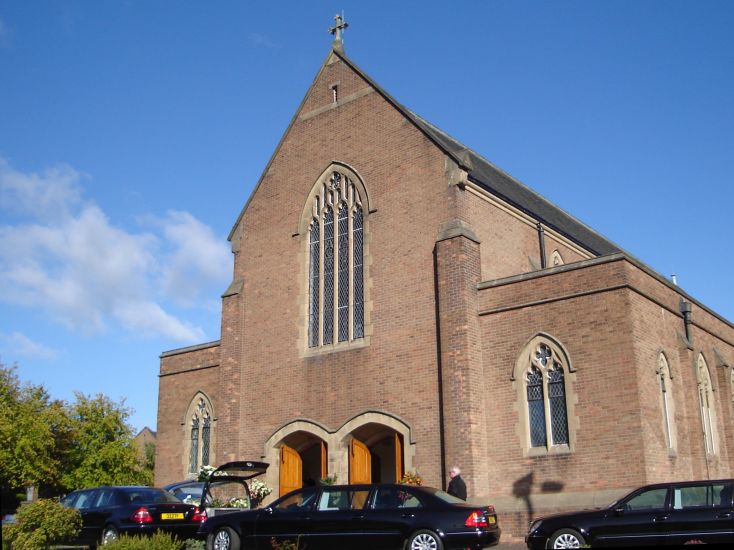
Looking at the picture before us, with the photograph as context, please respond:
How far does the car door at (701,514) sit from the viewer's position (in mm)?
Answer: 11766

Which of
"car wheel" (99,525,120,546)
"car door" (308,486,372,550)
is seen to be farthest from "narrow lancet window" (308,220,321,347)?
"car door" (308,486,372,550)

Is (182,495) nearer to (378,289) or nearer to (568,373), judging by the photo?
(378,289)

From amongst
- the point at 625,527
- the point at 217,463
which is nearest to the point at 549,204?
the point at 217,463

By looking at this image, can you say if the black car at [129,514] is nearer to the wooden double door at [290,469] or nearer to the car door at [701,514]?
the wooden double door at [290,469]

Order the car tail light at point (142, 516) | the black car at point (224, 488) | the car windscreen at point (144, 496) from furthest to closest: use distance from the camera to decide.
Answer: the black car at point (224, 488), the car windscreen at point (144, 496), the car tail light at point (142, 516)

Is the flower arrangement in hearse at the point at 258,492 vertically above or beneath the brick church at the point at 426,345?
beneath

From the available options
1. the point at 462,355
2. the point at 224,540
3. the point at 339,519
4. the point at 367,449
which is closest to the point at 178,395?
the point at 367,449

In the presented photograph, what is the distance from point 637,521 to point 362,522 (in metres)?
4.27

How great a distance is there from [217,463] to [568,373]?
1105 centimetres

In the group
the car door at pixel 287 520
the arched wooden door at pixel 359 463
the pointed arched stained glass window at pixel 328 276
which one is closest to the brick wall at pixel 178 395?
the pointed arched stained glass window at pixel 328 276

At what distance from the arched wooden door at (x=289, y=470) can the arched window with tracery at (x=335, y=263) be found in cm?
312

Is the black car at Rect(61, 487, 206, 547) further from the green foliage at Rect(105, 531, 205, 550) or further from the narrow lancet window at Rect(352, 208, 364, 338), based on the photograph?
the narrow lancet window at Rect(352, 208, 364, 338)

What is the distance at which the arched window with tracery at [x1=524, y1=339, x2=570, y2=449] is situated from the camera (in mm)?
18219

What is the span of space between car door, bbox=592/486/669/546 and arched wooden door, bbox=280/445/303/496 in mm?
11639
